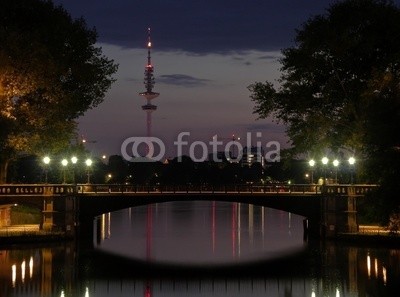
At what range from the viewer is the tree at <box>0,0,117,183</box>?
8012cm

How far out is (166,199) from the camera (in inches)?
3465

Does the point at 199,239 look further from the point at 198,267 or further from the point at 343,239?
the point at 198,267

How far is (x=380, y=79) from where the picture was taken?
3302 inches

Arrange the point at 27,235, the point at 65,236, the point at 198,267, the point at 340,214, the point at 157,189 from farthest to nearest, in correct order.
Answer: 1. the point at 157,189
2. the point at 340,214
3. the point at 65,236
4. the point at 27,235
5. the point at 198,267

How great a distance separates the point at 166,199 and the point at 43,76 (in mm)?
17659

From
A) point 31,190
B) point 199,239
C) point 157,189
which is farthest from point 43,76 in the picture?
point 199,239

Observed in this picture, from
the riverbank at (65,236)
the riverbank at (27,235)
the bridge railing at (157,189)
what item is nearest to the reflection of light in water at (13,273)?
the riverbank at (27,235)

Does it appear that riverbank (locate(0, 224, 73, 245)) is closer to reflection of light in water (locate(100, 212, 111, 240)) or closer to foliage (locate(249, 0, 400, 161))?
reflection of light in water (locate(100, 212, 111, 240))

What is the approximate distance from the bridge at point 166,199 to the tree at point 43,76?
4.99 meters

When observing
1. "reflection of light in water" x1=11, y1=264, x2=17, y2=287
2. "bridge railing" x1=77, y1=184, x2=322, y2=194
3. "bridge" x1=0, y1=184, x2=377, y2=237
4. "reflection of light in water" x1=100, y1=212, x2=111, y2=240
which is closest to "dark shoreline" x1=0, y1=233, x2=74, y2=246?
"bridge" x1=0, y1=184, x2=377, y2=237

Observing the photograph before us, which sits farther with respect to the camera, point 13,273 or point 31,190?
point 31,190

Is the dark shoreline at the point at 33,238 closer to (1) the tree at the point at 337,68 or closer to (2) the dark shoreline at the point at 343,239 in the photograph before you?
(2) the dark shoreline at the point at 343,239

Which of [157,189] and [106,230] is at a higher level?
[157,189]

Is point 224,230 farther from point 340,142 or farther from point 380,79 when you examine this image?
point 380,79
